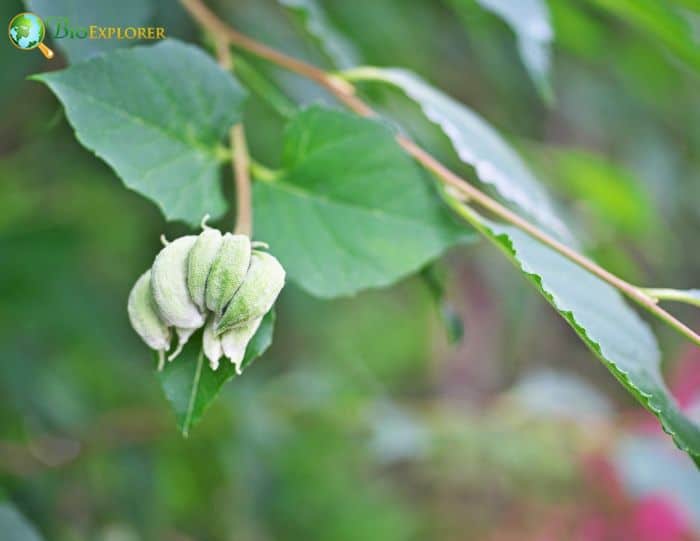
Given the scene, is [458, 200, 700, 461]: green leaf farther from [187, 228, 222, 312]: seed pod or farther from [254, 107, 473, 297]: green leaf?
[187, 228, 222, 312]: seed pod

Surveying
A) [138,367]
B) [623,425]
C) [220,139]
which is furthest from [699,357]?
[220,139]

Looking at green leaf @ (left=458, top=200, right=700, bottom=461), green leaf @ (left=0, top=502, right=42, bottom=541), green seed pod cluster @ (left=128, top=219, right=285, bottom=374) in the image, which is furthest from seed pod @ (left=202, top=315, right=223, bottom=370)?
green leaf @ (left=0, top=502, right=42, bottom=541)

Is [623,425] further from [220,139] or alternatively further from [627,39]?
[220,139]

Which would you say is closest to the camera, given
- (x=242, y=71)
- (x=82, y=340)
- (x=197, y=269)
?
(x=197, y=269)

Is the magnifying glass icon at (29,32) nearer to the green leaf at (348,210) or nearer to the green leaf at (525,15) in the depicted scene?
the green leaf at (348,210)

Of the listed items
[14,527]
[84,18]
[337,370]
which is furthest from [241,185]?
[337,370]

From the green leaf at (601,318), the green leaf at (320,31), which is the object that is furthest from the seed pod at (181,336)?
the green leaf at (320,31)
